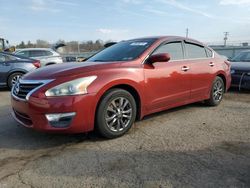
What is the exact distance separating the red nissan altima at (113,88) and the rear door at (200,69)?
2cm

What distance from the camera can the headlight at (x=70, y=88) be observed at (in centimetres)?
360

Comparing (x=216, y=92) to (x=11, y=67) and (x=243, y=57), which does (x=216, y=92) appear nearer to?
(x=243, y=57)

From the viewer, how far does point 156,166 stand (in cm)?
317

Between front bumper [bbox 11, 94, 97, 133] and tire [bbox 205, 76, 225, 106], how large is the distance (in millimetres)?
3199

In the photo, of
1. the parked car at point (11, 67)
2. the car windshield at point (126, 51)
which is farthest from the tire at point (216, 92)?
the parked car at point (11, 67)

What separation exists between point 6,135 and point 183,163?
275cm

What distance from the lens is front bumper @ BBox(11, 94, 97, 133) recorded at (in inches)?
141

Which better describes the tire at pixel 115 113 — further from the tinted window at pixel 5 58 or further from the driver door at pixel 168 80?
the tinted window at pixel 5 58

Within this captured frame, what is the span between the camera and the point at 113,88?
4055 millimetres

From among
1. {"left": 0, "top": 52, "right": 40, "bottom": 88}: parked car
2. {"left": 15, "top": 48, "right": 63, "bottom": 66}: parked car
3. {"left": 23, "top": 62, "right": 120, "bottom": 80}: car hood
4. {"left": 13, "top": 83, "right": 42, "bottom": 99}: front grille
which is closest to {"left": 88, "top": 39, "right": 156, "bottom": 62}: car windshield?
{"left": 23, "top": 62, "right": 120, "bottom": 80}: car hood

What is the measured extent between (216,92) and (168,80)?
73.5 inches

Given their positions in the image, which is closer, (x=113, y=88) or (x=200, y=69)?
(x=113, y=88)

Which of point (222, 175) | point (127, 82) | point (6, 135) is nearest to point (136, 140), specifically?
point (127, 82)

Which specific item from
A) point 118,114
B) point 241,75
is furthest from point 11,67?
point 241,75
